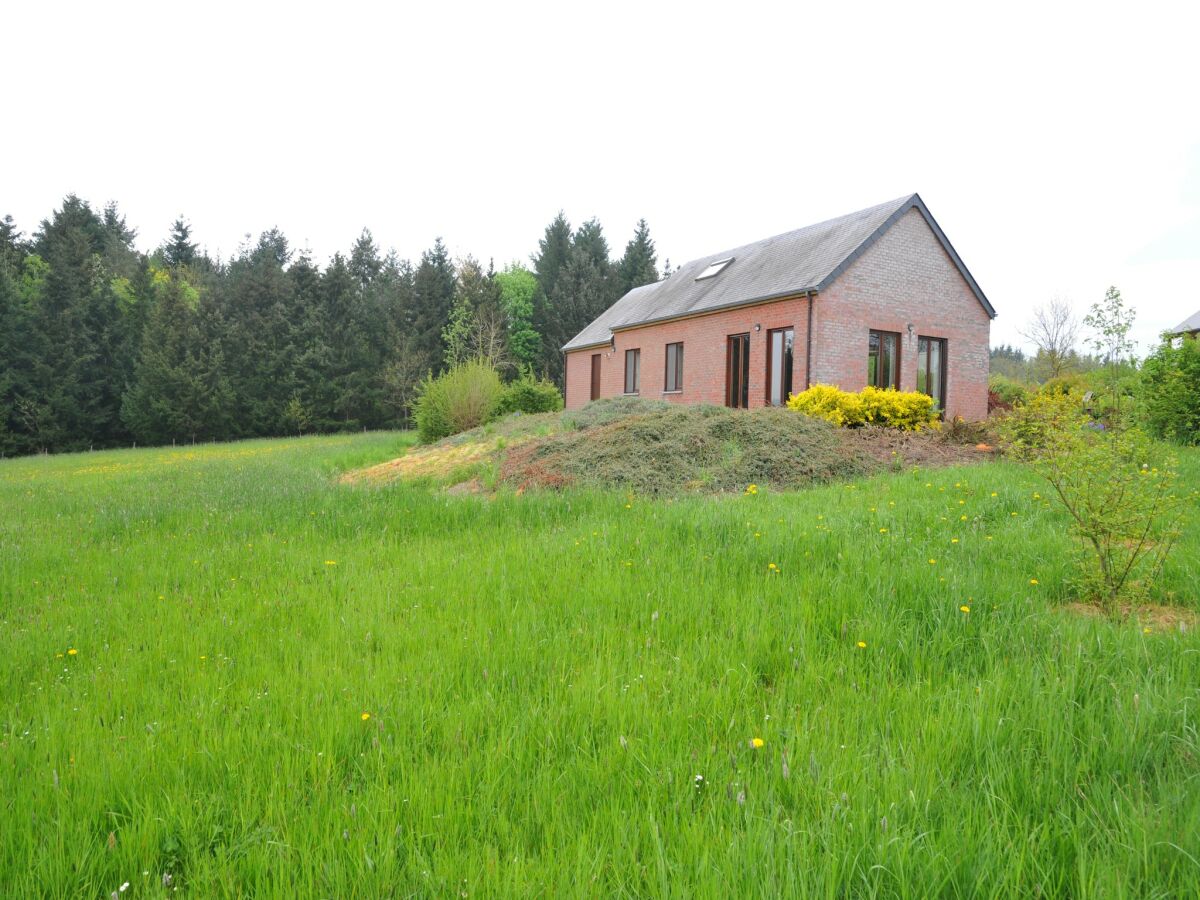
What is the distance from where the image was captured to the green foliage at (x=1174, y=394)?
449 inches

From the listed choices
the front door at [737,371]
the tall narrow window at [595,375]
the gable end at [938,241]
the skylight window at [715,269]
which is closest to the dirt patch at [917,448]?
the gable end at [938,241]

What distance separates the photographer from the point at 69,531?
689 cm

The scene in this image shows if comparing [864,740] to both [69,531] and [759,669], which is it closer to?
[759,669]

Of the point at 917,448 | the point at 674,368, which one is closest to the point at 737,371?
the point at 674,368

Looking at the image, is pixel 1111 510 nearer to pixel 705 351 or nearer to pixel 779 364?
pixel 779 364

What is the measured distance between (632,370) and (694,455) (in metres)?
15.9

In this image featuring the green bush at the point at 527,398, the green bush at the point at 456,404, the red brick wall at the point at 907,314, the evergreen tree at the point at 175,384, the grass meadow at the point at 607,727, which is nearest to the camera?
the grass meadow at the point at 607,727

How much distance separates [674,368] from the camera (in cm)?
2269

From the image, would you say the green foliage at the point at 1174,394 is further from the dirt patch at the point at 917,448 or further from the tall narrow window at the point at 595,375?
the tall narrow window at the point at 595,375

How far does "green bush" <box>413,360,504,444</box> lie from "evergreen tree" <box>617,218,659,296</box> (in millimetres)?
31771

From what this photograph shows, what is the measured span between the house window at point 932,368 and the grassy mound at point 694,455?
870 cm

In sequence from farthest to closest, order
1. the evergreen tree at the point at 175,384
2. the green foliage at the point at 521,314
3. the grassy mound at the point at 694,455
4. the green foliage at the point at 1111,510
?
the green foliage at the point at 521,314 → the evergreen tree at the point at 175,384 → the grassy mound at the point at 694,455 → the green foliage at the point at 1111,510

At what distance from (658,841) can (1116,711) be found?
182 centimetres

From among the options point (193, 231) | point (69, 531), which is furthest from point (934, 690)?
point (193, 231)
